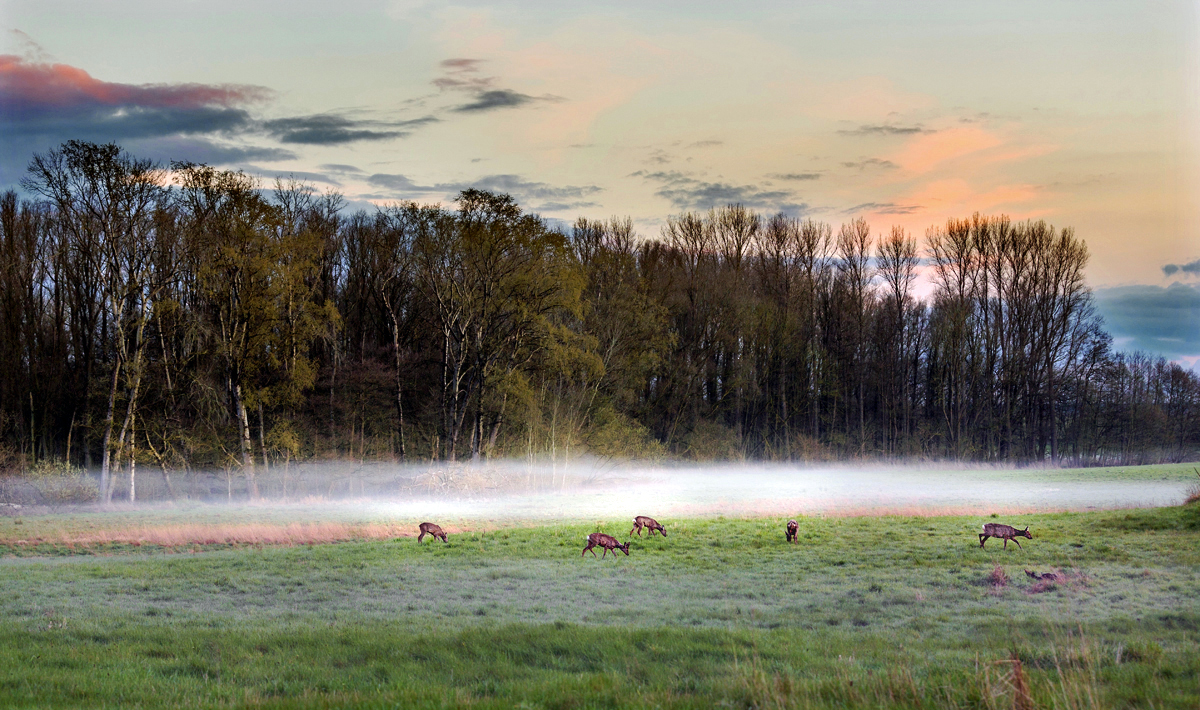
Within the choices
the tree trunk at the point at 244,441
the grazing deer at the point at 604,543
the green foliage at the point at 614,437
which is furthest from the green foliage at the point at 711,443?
the grazing deer at the point at 604,543

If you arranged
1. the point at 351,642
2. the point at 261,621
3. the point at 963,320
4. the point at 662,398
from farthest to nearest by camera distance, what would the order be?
the point at 963,320 < the point at 662,398 < the point at 261,621 < the point at 351,642

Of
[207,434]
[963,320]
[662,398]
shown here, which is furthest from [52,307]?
[963,320]

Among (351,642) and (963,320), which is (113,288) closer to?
(351,642)

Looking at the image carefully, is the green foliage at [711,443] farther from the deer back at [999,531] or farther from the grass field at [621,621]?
the deer back at [999,531]

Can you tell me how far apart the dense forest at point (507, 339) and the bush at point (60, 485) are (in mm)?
1075

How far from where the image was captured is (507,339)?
43812mm

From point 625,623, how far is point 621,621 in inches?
9.4

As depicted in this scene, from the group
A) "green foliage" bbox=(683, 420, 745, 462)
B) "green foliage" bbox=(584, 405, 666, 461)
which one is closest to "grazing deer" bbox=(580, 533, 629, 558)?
"green foliage" bbox=(584, 405, 666, 461)

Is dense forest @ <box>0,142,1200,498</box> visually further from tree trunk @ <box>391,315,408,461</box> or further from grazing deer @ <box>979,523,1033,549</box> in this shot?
grazing deer @ <box>979,523,1033,549</box>

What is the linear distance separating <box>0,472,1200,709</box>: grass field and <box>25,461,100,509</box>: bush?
1300cm

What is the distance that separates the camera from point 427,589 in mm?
16172

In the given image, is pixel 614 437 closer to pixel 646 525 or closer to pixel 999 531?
pixel 646 525

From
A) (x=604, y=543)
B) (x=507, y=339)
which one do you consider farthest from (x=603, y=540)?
(x=507, y=339)

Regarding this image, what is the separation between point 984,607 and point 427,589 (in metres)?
10.5
